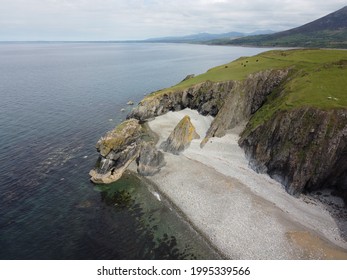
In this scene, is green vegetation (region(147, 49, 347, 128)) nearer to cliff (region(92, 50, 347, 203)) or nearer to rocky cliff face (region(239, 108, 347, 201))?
cliff (region(92, 50, 347, 203))

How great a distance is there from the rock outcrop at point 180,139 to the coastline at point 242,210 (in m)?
2.37

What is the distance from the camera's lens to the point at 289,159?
51.9 meters

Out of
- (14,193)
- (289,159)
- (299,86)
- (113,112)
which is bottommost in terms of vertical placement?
(113,112)

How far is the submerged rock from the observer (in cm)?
5875

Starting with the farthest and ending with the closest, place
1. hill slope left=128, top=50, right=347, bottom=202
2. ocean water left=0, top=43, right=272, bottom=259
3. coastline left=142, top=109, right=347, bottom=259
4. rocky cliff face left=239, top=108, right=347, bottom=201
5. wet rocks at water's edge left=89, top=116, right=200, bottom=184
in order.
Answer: wet rocks at water's edge left=89, top=116, right=200, bottom=184 < hill slope left=128, top=50, right=347, bottom=202 < rocky cliff face left=239, top=108, right=347, bottom=201 < ocean water left=0, top=43, right=272, bottom=259 < coastline left=142, top=109, right=347, bottom=259

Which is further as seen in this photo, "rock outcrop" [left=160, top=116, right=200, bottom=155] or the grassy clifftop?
"rock outcrop" [left=160, top=116, right=200, bottom=155]

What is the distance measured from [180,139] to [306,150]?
93.5 feet

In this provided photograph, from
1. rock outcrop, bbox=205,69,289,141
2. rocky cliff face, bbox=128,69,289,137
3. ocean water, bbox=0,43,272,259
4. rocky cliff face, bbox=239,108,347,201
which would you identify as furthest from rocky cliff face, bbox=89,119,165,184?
rock outcrop, bbox=205,69,289,141

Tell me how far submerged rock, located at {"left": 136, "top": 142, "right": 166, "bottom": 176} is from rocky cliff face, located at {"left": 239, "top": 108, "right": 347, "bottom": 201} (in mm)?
19868

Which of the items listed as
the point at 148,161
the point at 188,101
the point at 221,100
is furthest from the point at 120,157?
the point at 188,101
